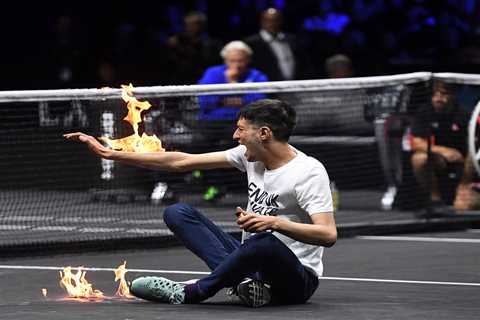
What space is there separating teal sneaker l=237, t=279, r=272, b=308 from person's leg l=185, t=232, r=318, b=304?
35 millimetres

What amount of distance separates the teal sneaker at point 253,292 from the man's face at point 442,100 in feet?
19.1

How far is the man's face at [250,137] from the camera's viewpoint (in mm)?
8617

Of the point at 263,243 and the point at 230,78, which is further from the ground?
the point at 230,78

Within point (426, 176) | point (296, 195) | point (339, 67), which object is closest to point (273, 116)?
point (296, 195)

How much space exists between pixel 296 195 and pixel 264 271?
1.53 feet

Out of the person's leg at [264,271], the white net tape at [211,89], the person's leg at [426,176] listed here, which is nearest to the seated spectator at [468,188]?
the person's leg at [426,176]

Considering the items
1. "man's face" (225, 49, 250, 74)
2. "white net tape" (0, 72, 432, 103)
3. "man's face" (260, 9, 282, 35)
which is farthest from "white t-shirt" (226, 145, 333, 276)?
"man's face" (260, 9, 282, 35)

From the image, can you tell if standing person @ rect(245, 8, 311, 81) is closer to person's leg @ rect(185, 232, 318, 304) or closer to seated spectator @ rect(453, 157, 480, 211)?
seated spectator @ rect(453, 157, 480, 211)

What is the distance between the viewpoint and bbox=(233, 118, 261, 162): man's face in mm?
8617

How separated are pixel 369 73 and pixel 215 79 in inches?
125

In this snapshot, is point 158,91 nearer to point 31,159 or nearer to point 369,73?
point 31,159

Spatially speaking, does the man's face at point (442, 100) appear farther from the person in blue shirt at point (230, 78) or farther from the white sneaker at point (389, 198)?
the person in blue shirt at point (230, 78)

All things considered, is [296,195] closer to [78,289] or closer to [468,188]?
[78,289]

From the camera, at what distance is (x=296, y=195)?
8.49 m
